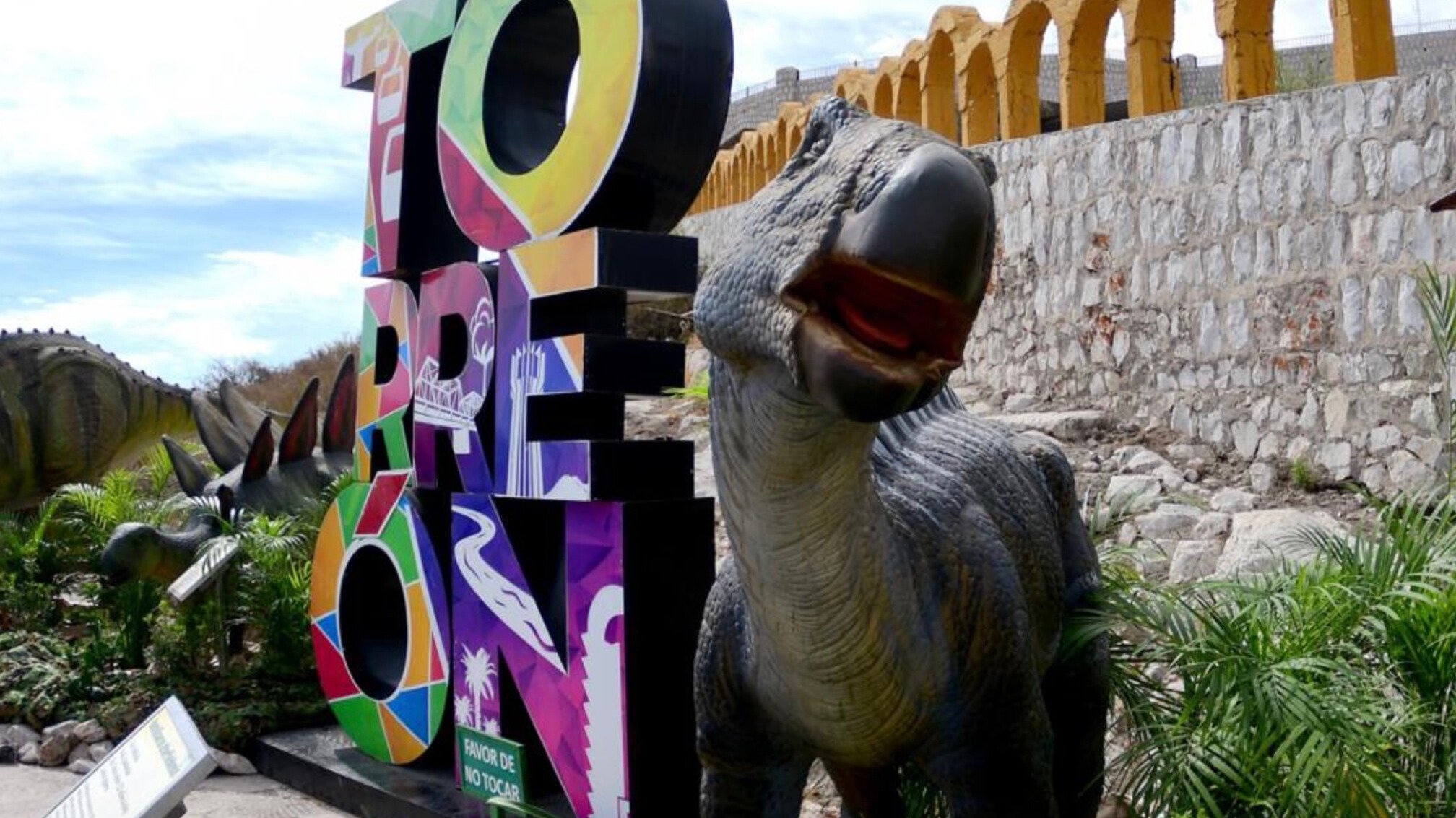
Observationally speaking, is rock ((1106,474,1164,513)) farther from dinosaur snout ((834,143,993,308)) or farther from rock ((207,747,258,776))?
dinosaur snout ((834,143,993,308))

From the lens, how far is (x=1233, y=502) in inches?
256

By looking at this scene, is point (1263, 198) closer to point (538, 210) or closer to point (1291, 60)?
point (538, 210)

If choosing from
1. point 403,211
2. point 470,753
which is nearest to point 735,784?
point 470,753

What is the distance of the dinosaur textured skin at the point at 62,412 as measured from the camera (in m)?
11.5

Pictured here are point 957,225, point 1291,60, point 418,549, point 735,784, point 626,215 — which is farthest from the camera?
point 1291,60

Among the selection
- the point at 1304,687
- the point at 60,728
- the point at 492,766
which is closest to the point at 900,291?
the point at 1304,687

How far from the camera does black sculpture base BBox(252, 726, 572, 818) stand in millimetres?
5094

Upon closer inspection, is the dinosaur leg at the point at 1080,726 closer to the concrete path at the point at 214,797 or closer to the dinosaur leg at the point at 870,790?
the dinosaur leg at the point at 870,790

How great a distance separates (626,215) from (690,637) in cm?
149

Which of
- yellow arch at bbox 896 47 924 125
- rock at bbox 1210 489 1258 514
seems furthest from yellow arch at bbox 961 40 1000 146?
rock at bbox 1210 489 1258 514

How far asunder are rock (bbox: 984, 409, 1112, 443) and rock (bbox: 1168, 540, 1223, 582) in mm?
1754

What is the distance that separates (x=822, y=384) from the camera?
171 cm

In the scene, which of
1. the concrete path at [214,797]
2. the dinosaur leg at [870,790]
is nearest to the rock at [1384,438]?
the dinosaur leg at [870,790]

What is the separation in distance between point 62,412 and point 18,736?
568 centimetres
